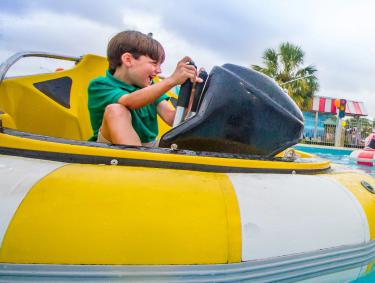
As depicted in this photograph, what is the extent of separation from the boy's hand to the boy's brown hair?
0.98ft

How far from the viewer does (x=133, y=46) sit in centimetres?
135

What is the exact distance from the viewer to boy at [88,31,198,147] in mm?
1087

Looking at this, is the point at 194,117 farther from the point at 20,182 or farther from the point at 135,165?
the point at 20,182

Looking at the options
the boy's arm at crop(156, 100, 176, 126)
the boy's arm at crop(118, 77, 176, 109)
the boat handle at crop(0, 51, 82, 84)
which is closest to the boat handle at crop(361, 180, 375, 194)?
the boy's arm at crop(118, 77, 176, 109)

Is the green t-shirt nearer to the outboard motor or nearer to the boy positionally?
the boy

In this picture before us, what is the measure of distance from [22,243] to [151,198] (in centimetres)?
27

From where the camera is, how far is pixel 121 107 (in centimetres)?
108

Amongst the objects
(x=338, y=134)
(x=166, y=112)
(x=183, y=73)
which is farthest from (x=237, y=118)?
(x=338, y=134)

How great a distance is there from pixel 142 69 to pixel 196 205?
30.9 inches

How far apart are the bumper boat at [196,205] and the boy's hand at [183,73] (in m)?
0.06

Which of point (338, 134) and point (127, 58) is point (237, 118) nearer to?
point (127, 58)

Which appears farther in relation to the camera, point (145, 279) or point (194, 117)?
point (194, 117)

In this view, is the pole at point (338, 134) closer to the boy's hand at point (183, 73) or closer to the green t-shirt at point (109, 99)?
the green t-shirt at point (109, 99)

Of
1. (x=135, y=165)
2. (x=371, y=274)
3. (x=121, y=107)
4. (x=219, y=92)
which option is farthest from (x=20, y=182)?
(x=371, y=274)
